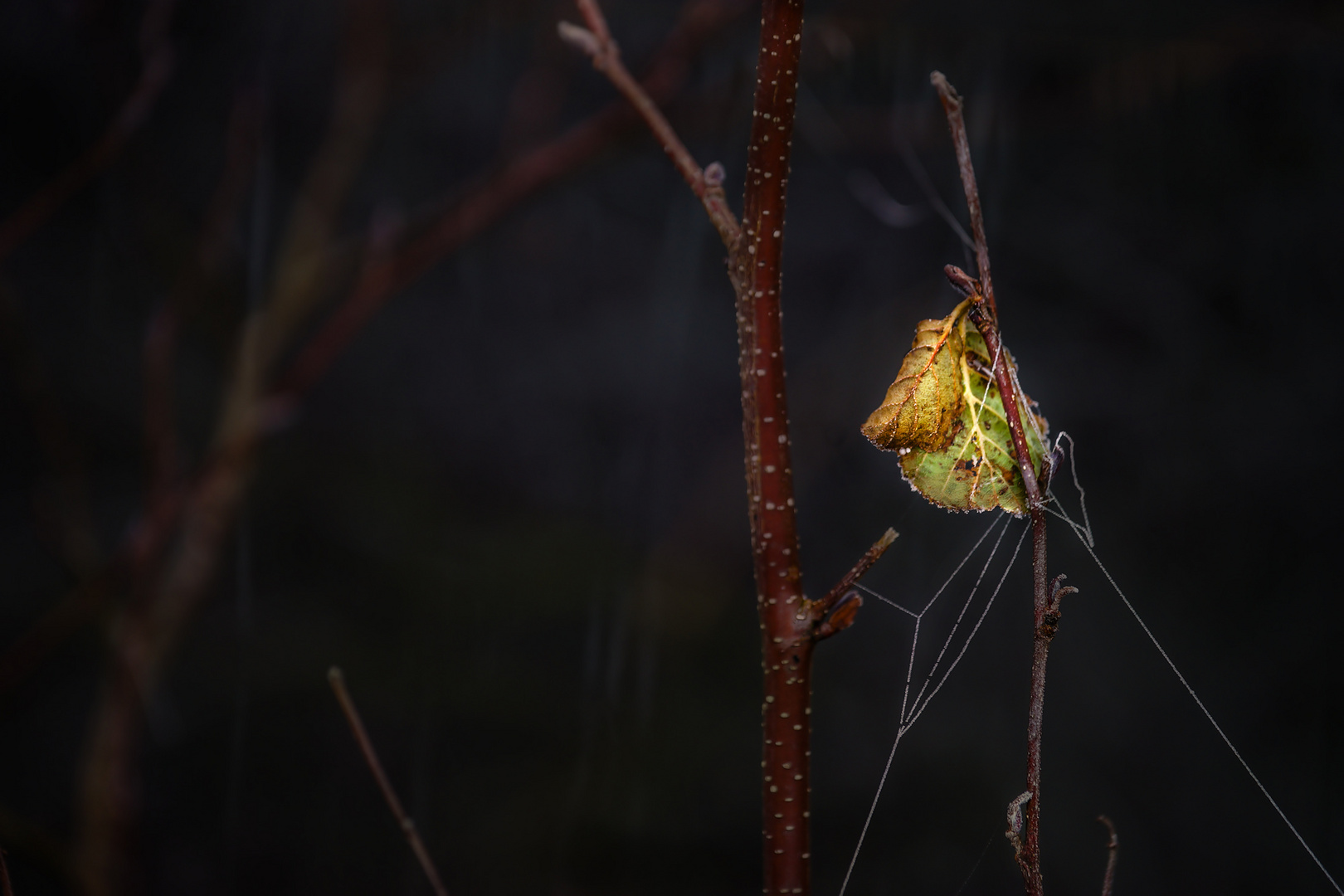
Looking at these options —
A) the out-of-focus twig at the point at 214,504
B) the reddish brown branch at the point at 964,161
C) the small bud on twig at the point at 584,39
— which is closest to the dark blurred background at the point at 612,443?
the out-of-focus twig at the point at 214,504

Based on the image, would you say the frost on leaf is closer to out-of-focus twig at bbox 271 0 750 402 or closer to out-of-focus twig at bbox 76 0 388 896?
out-of-focus twig at bbox 271 0 750 402

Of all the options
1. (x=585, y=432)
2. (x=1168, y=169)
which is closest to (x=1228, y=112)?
(x=1168, y=169)

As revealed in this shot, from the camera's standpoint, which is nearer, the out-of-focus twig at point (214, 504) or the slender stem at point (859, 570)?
the slender stem at point (859, 570)

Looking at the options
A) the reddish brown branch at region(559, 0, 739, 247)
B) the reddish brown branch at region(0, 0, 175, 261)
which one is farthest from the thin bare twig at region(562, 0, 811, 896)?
the reddish brown branch at region(0, 0, 175, 261)

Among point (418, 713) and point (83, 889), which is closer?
point (83, 889)

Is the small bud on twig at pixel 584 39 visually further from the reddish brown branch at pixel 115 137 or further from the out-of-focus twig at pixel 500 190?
the reddish brown branch at pixel 115 137

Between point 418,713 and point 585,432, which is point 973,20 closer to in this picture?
point 585,432

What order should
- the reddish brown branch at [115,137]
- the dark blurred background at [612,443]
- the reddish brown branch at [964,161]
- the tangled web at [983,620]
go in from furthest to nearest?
the dark blurred background at [612,443]
the reddish brown branch at [115,137]
the tangled web at [983,620]
the reddish brown branch at [964,161]
